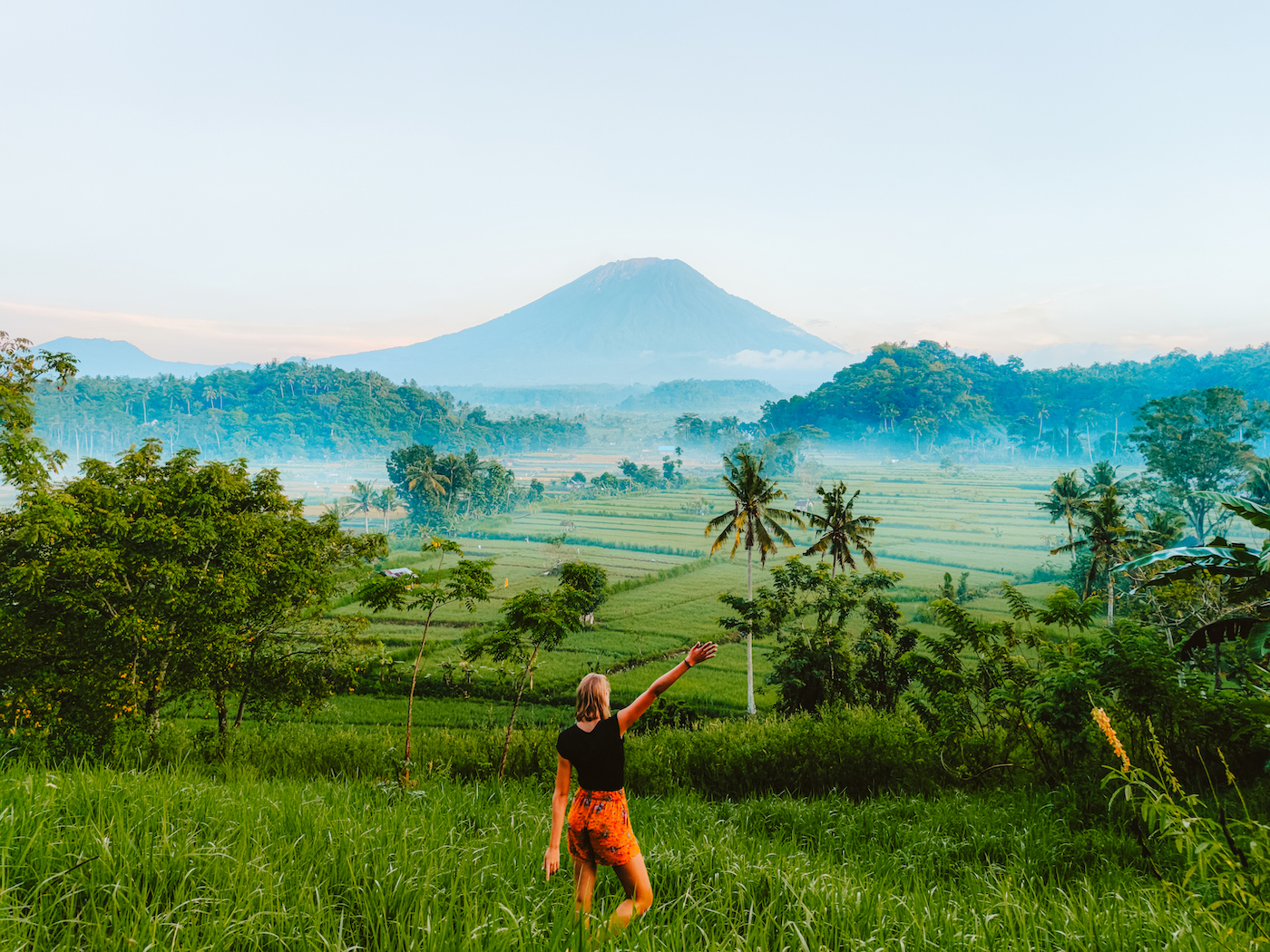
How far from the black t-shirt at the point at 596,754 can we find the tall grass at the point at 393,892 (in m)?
0.48

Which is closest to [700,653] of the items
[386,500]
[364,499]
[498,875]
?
[498,875]

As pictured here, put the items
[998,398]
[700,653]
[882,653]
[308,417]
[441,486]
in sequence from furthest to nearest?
[998,398] < [308,417] < [441,486] < [882,653] < [700,653]

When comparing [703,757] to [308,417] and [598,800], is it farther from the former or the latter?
[308,417]

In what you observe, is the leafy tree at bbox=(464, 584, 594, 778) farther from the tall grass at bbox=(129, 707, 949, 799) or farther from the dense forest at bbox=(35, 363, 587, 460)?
the dense forest at bbox=(35, 363, 587, 460)

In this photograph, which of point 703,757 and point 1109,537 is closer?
point 703,757

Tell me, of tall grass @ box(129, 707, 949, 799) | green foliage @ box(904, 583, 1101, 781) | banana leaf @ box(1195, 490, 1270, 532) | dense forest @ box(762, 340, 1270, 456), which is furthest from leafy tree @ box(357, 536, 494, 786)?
dense forest @ box(762, 340, 1270, 456)

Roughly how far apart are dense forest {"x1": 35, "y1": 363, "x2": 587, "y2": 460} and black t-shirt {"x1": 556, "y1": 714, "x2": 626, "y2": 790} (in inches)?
4765

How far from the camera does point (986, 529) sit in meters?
71.3

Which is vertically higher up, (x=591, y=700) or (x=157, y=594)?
(x=591, y=700)

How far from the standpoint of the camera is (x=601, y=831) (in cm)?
325

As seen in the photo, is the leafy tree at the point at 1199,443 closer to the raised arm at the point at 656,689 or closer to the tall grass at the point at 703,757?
the tall grass at the point at 703,757

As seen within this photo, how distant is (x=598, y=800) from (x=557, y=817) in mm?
220

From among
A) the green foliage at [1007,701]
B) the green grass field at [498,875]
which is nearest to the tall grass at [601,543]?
the green foliage at [1007,701]

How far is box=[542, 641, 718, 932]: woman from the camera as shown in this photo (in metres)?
3.18
